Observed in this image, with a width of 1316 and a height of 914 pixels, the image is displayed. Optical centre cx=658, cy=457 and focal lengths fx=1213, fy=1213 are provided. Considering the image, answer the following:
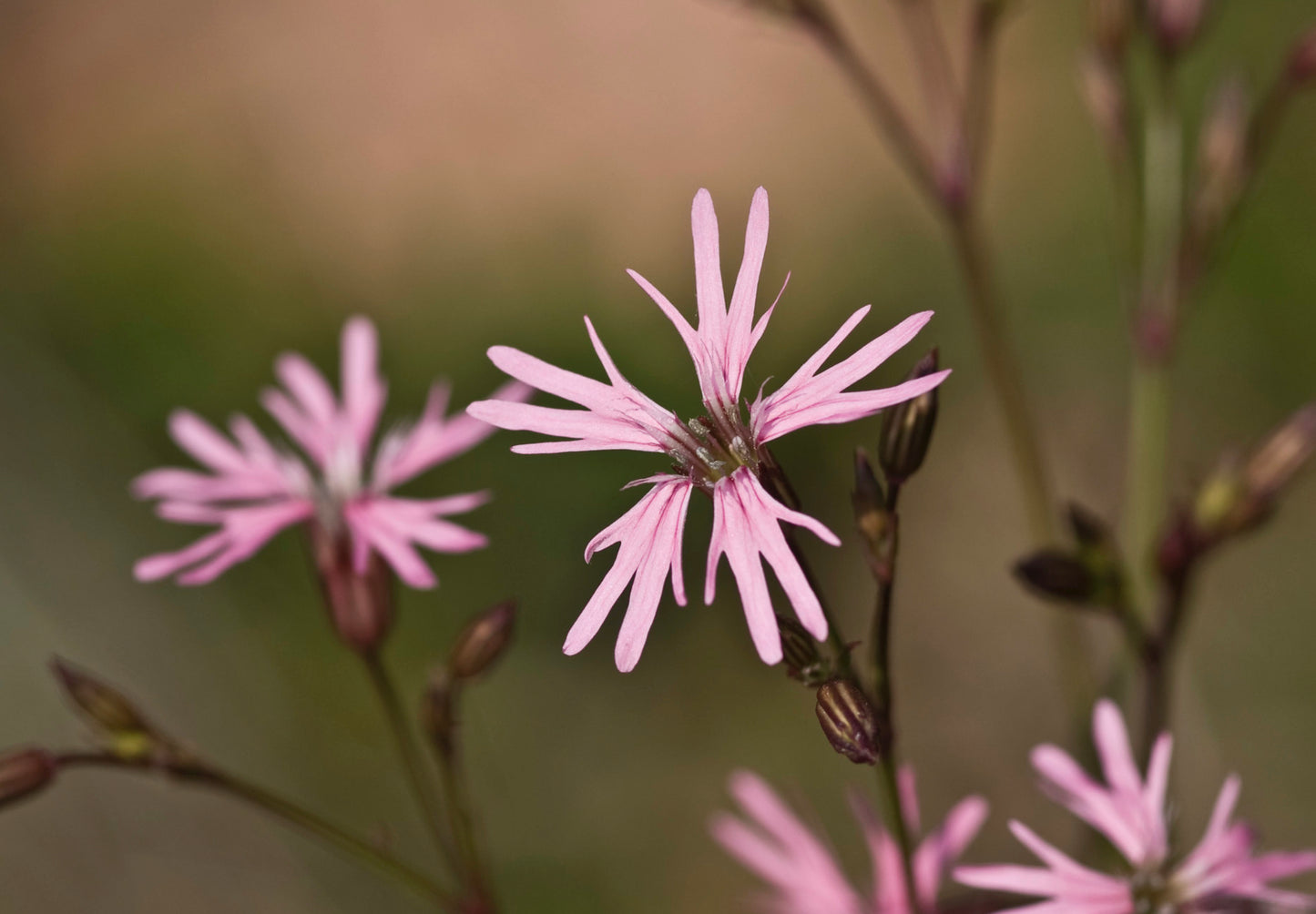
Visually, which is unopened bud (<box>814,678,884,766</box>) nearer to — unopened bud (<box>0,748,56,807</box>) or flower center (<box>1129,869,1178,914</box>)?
flower center (<box>1129,869,1178,914</box>)

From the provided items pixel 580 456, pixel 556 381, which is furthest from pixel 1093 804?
pixel 580 456

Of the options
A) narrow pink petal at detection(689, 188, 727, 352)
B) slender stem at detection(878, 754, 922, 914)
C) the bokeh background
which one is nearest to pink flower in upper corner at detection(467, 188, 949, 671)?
narrow pink petal at detection(689, 188, 727, 352)

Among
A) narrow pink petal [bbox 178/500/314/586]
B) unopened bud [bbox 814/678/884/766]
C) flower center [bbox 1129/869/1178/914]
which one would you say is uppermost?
narrow pink petal [bbox 178/500/314/586]

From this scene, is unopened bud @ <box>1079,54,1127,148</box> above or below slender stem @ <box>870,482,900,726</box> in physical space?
above

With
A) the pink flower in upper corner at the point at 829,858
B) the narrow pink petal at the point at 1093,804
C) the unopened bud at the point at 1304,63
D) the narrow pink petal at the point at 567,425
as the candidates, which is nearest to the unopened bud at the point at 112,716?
the narrow pink petal at the point at 567,425

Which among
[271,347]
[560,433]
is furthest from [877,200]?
[560,433]

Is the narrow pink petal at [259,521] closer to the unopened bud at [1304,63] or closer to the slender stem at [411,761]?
the slender stem at [411,761]
